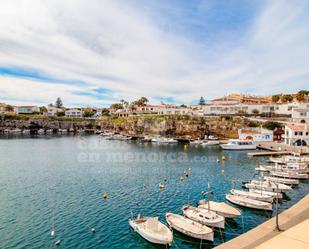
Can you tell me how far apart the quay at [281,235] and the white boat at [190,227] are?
12.0ft

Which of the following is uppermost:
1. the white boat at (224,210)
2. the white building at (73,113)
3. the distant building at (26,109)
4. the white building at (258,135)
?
the distant building at (26,109)

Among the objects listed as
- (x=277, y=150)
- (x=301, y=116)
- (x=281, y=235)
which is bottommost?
(x=281, y=235)

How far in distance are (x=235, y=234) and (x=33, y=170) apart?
137 ft

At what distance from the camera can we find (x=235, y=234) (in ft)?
76.0

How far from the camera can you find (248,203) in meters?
29.5

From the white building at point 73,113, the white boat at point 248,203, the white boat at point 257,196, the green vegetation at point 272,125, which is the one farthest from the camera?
the white building at point 73,113

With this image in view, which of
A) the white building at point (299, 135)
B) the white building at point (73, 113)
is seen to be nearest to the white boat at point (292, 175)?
the white building at point (299, 135)

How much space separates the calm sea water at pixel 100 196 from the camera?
23.0 metres

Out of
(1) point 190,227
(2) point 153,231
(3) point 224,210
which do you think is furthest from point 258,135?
(2) point 153,231

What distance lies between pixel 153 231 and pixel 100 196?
1376 cm

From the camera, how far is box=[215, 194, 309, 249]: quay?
15.7 m

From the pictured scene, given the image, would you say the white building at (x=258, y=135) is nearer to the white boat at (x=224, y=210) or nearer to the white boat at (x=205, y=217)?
the white boat at (x=224, y=210)

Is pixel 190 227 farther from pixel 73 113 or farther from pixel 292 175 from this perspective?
pixel 73 113

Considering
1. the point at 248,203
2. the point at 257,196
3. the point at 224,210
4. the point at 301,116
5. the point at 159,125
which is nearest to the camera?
the point at 224,210
